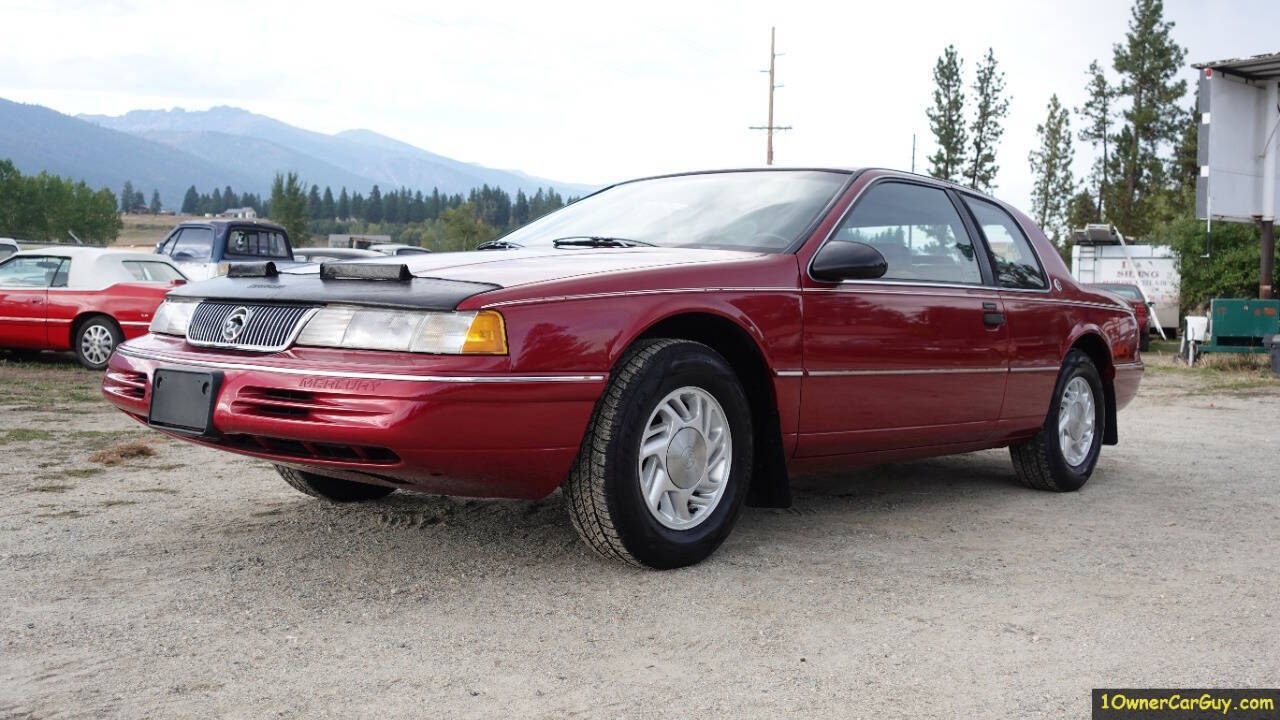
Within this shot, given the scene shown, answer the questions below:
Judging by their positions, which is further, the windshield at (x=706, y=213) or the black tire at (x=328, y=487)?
the black tire at (x=328, y=487)

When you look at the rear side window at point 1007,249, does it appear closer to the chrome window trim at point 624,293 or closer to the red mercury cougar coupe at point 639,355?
the red mercury cougar coupe at point 639,355

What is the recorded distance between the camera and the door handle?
16.8 feet

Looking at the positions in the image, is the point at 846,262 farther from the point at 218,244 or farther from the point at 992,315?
the point at 218,244

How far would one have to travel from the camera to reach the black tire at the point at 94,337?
12.1 meters

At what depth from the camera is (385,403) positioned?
324cm

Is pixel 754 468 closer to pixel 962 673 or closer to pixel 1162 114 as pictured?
pixel 962 673

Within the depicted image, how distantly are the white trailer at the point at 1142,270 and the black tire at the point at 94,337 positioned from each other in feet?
62.6

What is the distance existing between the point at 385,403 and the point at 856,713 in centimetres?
153

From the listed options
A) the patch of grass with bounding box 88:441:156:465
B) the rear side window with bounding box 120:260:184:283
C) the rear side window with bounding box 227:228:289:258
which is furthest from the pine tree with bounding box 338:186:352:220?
the patch of grass with bounding box 88:441:156:465

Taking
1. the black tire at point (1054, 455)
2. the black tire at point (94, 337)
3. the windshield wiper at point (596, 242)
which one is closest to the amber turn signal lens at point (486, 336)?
the windshield wiper at point (596, 242)

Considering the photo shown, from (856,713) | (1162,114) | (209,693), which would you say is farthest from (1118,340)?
(1162,114)

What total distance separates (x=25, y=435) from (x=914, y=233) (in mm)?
5426

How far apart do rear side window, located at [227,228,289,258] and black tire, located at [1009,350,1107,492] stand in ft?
43.6

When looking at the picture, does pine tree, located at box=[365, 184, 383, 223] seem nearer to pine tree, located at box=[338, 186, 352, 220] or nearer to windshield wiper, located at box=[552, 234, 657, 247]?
pine tree, located at box=[338, 186, 352, 220]
